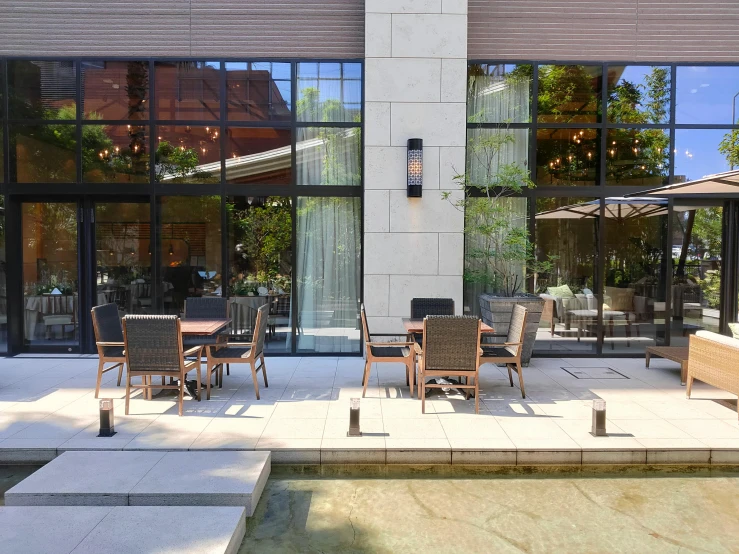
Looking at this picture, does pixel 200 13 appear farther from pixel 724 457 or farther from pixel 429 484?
pixel 724 457

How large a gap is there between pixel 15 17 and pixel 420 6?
5836 millimetres

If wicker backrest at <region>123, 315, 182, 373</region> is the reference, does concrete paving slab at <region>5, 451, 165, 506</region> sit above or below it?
below

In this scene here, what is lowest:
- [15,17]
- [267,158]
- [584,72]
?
[267,158]

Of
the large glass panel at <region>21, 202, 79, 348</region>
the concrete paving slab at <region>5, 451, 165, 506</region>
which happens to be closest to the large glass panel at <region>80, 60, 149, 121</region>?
the large glass panel at <region>21, 202, 79, 348</region>

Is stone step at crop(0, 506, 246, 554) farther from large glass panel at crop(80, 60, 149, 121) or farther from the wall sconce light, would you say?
large glass panel at crop(80, 60, 149, 121)

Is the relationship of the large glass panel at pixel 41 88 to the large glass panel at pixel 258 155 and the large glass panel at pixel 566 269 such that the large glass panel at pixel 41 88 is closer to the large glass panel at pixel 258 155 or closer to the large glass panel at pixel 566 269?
the large glass panel at pixel 258 155

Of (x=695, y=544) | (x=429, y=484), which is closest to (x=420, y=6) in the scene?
(x=429, y=484)

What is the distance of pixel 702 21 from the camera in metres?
7.80

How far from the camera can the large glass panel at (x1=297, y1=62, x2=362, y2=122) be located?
7.83 meters

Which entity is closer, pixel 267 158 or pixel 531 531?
pixel 531 531

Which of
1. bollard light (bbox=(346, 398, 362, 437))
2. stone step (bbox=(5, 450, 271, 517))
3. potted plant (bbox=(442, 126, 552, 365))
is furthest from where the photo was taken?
potted plant (bbox=(442, 126, 552, 365))

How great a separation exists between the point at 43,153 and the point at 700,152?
9.63 metres

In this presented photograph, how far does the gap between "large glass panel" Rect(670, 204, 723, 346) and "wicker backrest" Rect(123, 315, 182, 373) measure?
7.01 meters

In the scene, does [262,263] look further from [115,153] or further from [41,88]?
[41,88]
